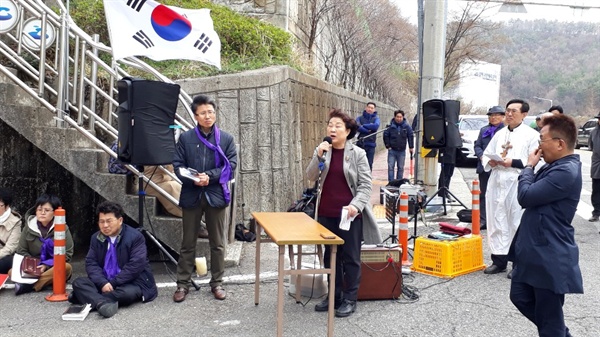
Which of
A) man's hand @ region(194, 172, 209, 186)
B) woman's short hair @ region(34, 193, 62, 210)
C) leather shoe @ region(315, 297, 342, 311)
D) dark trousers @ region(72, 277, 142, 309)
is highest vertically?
man's hand @ region(194, 172, 209, 186)

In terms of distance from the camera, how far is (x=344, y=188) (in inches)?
219

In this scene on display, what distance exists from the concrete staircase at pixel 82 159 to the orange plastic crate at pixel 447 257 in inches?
97.2

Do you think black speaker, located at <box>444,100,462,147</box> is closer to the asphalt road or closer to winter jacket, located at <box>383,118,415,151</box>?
the asphalt road

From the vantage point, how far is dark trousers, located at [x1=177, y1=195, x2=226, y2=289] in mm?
6043

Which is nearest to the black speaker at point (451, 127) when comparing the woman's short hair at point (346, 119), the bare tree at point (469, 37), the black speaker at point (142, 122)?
the woman's short hair at point (346, 119)

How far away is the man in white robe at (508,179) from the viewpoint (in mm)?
6855

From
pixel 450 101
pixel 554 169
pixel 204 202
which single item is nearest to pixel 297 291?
pixel 204 202

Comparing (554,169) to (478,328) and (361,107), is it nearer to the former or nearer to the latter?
(478,328)

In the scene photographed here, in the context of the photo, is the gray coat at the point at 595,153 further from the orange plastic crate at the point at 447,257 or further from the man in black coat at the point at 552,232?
the man in black coat at the point at 552,232

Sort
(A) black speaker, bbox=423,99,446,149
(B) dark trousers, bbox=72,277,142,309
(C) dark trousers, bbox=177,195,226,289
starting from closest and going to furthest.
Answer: (B) dark trousers, bbox=72,277,142,309 < (C) dark trousers, bbox=177,195,226,289 < (A) black speaker, bbox=423,99,446,149

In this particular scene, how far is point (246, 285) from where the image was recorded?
6523mm

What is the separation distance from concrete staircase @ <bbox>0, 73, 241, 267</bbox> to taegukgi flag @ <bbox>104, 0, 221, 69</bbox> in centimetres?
122

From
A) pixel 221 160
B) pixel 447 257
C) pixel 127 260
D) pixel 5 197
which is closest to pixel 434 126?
pixel 447 257

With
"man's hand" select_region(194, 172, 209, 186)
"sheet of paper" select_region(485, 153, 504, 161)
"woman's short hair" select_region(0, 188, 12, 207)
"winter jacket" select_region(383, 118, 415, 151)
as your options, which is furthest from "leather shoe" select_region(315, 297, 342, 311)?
"winter jacket" select_region(383, 118, 415, 151)
